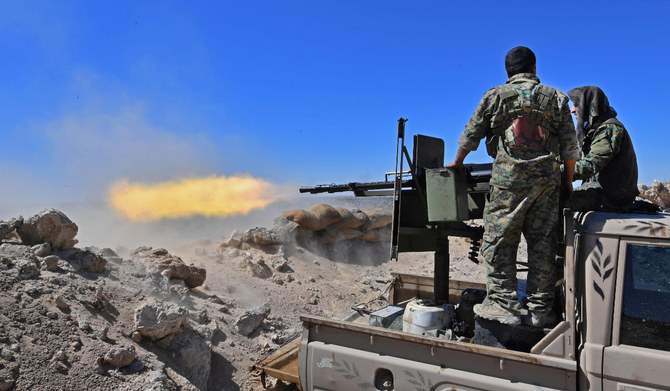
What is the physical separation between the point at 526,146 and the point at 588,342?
3.98 feet

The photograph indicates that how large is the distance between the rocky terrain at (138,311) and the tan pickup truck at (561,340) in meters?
1.49

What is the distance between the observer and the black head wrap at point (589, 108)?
3533 millimetres

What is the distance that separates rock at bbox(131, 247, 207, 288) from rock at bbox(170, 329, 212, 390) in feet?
5.21

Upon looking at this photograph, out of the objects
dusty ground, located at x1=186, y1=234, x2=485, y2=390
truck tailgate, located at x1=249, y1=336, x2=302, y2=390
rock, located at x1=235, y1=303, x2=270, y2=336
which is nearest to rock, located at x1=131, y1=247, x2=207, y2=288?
dusty ground, located at x1=186, y1=234, x2=485, y2=390

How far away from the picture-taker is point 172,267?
22.5ft

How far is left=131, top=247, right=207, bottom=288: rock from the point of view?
22.4ft

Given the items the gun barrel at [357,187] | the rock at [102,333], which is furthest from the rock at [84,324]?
the gun barrel at [357,187]

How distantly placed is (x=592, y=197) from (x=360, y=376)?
2127 mm

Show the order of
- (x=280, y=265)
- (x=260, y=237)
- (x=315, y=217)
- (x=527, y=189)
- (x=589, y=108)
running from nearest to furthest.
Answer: (x=527, y=189)
(x=589, y=108)
(x=280, y=265)
(x=260, y=237)
(x=315, y=217)

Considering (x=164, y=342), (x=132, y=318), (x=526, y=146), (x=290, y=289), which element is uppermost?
(x=526, y=146)

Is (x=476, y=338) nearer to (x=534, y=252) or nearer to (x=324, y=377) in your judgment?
(x=534, y=252)

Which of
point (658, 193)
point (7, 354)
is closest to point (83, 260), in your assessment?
point (7, 354)

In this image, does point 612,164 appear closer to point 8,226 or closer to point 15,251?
point 15,251

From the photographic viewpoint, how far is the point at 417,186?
3.69m
